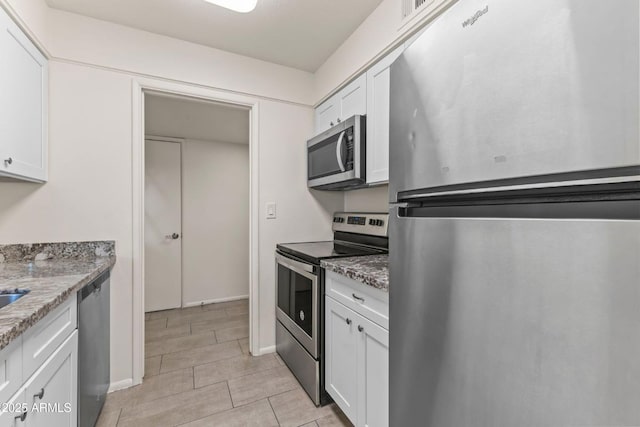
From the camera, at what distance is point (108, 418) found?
1588 mm

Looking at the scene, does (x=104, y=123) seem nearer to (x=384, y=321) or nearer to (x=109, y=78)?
(x=109, y=78)

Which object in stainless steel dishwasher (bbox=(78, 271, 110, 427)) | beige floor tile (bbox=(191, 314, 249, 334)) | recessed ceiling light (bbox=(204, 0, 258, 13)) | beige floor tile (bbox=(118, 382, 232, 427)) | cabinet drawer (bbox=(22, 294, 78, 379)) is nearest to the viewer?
cabinet drawer (bbox=(22, 294, 78, 379))

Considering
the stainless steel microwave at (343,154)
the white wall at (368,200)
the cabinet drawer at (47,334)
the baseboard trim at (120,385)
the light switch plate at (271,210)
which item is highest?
the stainless steel microwave at (343,154)

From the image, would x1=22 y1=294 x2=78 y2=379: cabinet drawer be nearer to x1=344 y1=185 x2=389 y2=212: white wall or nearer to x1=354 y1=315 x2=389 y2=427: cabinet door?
x1=354 y1=315 x2=389 y2=427: cabinet door

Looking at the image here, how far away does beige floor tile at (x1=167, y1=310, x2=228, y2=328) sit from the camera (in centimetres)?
298

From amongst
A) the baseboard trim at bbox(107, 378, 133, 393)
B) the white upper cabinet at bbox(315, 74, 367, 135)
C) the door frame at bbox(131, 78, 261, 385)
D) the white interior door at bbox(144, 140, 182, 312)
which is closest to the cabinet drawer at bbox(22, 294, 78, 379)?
the door frame at bbox(131, 78, 261, 385)

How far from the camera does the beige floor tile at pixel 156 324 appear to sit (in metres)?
2.85

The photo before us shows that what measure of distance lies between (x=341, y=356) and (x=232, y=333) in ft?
5.26

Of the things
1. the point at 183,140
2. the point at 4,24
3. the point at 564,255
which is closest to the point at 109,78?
the point at 4,24

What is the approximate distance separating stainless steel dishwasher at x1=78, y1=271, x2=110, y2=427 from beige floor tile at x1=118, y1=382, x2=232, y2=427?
0.19m

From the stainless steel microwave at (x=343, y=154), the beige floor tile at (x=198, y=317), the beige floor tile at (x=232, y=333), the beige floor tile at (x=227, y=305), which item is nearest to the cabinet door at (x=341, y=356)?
the stainless steel microwave at (x=343, y=154)

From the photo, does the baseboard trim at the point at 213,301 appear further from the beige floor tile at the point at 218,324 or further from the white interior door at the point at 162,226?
the beige floor tile at the point at 218,324

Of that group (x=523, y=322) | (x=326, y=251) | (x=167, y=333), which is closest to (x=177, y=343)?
(x=167, y=333)

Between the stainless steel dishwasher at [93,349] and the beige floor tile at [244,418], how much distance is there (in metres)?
0.49
